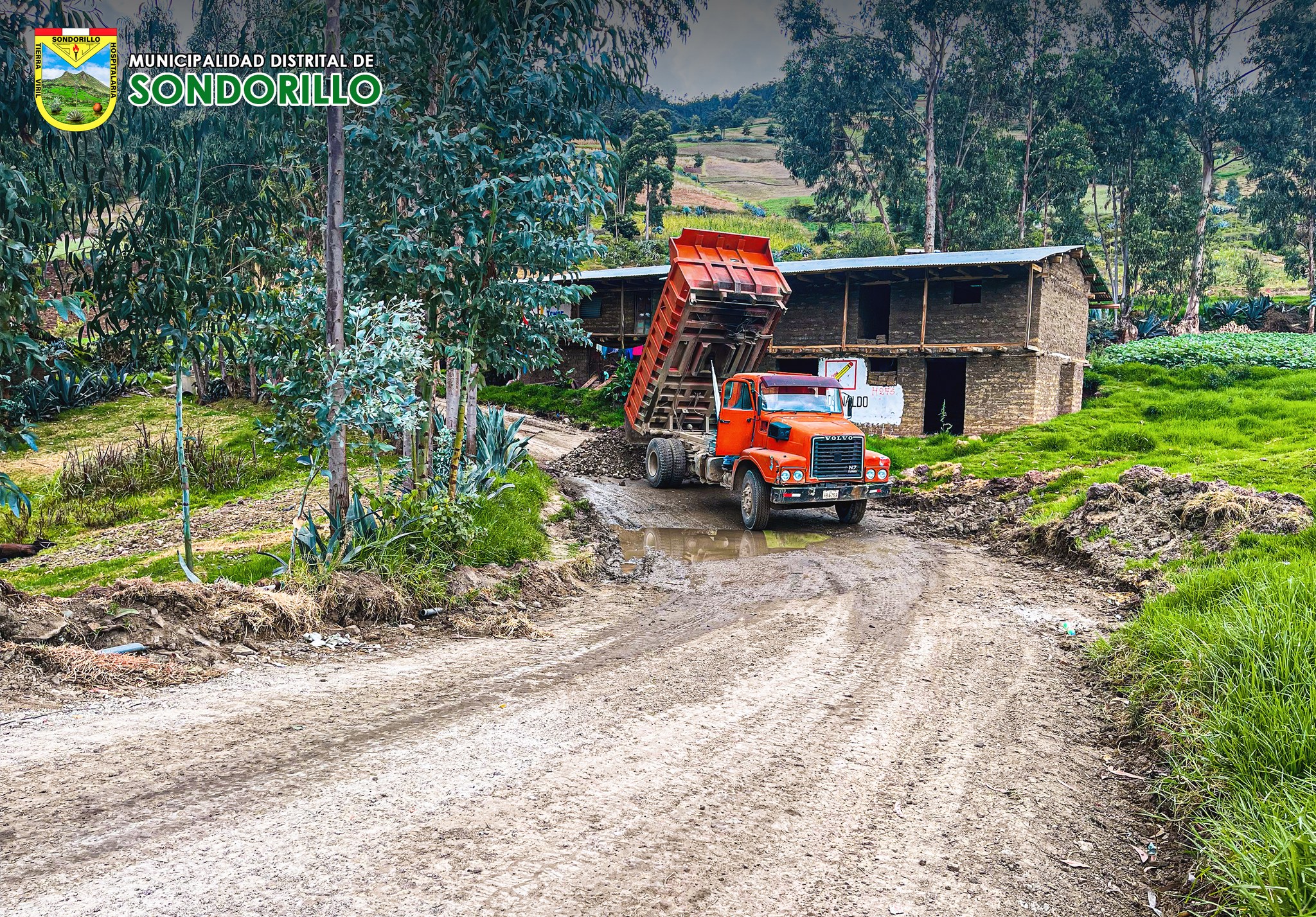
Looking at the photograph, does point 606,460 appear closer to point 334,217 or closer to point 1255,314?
point 334,217

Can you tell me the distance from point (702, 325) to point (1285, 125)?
42.1 m

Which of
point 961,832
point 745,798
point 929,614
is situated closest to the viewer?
point 961,832

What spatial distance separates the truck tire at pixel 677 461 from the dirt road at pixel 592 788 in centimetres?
924

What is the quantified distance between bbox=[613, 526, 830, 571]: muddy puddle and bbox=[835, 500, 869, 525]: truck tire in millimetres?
1003

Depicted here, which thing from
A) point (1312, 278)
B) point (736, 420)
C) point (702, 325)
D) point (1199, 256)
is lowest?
point (736, 420)

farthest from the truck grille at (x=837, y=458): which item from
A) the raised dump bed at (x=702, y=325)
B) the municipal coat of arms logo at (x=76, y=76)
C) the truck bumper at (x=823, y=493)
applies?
the municipal coat of arms logo at (x=76, y=76)

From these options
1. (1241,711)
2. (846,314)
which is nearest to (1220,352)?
(846,314)

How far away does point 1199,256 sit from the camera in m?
39.7

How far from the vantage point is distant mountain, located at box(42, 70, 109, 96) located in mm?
7547

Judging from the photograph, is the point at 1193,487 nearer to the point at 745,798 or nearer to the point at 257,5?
the point at 745,798

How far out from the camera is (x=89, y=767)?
15.1 feet

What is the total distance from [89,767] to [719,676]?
4.16 metres

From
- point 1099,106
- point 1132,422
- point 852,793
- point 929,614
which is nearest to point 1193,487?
point 929,614

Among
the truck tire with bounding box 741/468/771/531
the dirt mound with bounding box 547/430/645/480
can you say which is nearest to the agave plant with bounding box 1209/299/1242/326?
the dirt mound with bounding box 547/430/645/480
